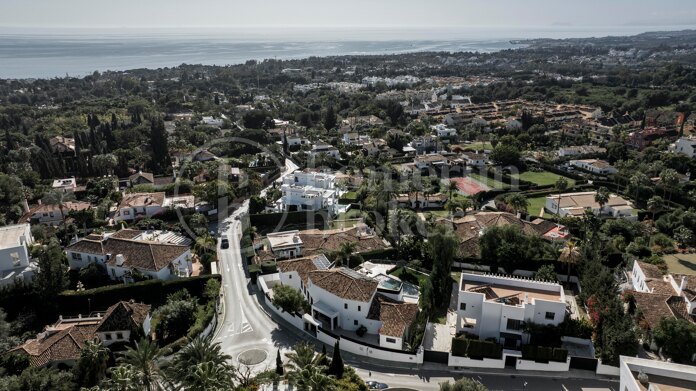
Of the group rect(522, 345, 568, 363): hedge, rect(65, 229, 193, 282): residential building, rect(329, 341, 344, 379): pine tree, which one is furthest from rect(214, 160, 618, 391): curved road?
rect(65, 229, 193, 282): residential building

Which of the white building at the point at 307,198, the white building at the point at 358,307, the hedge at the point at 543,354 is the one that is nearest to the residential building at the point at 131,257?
the white building at the point at 358,307

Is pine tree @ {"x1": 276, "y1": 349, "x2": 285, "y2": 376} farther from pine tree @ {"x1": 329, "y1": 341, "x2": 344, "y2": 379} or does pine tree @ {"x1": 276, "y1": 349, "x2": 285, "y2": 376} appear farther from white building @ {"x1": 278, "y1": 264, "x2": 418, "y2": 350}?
white building @ {"x1": 278, "y1": 264, "x2": 418, "y2": 350}

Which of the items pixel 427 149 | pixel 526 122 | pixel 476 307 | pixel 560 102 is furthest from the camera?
pixel 560 102

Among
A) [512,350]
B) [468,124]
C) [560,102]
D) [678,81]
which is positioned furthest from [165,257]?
[678,81]

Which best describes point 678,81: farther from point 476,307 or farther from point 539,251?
point 476,307

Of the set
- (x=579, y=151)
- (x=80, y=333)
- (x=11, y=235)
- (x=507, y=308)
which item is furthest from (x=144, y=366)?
(x=579, y=151)

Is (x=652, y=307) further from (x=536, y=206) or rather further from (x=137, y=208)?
(x=137, y=208)
